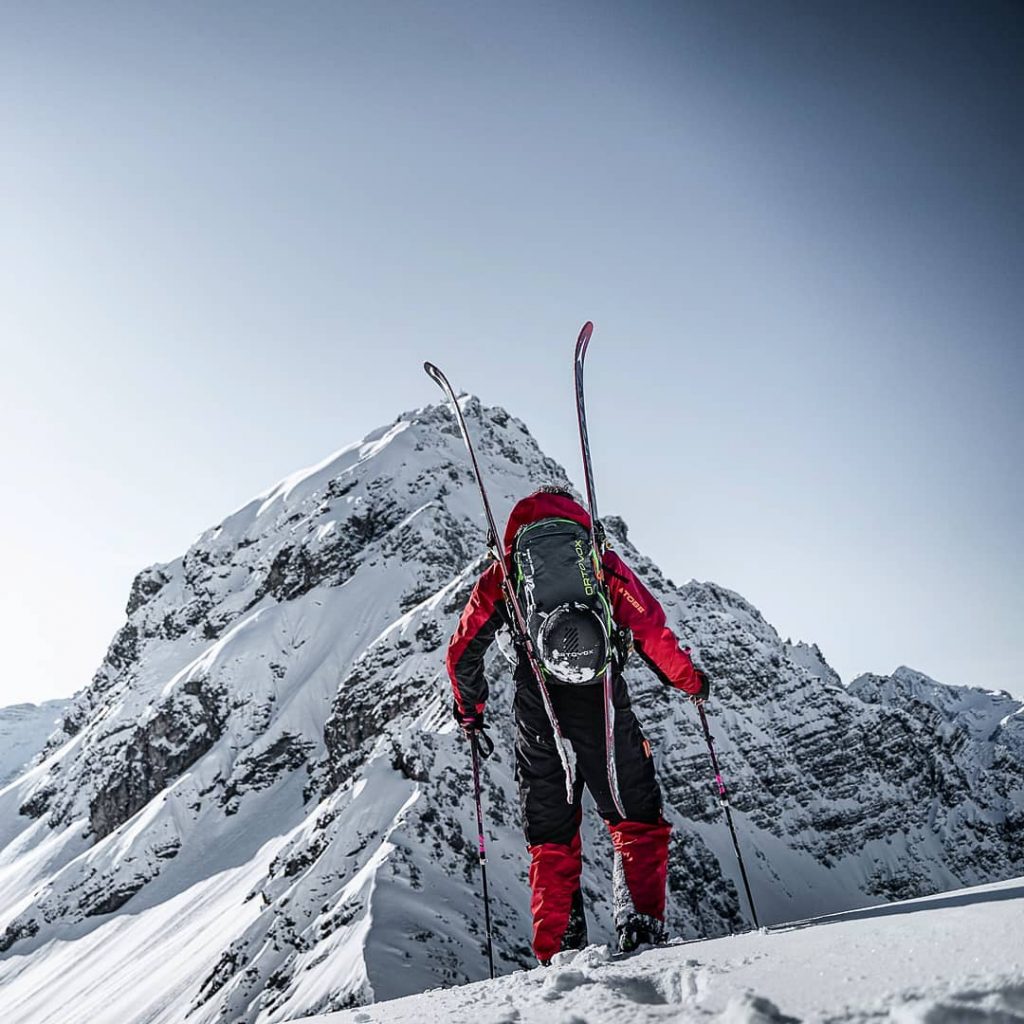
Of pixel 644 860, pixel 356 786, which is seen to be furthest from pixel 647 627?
pixel 356 786

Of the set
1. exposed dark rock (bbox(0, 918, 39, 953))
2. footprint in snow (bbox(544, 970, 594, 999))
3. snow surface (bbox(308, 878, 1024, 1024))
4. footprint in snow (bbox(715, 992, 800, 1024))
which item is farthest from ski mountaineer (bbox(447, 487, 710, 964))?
exposed dark rock (bbox(0, 918, 39, 953))

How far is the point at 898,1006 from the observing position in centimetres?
166

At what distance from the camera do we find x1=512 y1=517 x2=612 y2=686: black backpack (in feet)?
14.4

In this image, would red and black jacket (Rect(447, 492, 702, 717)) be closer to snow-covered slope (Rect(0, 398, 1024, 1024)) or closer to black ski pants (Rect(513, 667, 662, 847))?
black ski pants (Rect(513, 667, 662, 847))

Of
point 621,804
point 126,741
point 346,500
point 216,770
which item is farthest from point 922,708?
point 621,804

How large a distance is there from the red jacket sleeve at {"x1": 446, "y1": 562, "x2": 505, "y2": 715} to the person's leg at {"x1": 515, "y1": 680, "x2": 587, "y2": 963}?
411 mm

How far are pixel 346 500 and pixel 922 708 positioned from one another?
360ft

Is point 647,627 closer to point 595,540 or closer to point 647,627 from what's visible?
point 647,627

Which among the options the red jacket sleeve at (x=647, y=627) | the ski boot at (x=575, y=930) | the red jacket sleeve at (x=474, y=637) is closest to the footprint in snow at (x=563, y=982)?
the ski boot at (x=575, y=930)

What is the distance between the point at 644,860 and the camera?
161 inches

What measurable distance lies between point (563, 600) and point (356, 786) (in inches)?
1453

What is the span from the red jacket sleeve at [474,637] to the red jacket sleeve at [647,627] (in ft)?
2.51

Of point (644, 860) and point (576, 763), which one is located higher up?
point (576, 763)

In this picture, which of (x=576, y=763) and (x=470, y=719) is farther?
(x=470, y=719)
